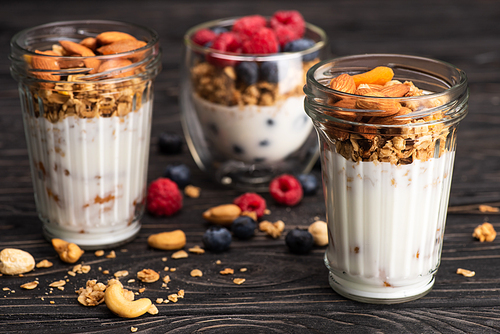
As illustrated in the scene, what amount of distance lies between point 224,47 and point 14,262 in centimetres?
71

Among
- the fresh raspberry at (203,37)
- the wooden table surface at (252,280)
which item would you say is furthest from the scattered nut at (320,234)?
the fresh raspberry at (203,37)

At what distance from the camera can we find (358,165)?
3.06 ft

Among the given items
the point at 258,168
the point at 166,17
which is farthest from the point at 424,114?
the point at 166,17

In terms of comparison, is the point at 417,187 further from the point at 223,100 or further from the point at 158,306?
the point at 223,100

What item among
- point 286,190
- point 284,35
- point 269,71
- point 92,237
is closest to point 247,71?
point 269,71

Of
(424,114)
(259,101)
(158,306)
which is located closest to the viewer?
(424,114)

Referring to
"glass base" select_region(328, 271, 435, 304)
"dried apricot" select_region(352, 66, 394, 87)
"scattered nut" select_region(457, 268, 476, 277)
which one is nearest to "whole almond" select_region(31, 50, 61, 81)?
"dried apricot" select_region(352, 66, 394, 87)

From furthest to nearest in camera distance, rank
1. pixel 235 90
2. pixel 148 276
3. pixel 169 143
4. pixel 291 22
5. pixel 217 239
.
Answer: pixel 169 143
pixel 291 22
pixel 235 90
pixel 217 239
pixel 148 276

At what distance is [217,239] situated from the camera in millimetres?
1206

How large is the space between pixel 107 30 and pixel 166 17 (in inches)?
71.4

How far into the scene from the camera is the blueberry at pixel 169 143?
5.65ft

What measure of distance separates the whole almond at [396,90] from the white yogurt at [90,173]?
52 cm

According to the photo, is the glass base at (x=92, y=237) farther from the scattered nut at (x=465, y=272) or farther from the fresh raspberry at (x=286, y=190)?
the scattered nut at (x=465, y=272)

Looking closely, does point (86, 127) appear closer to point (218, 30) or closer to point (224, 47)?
point (224, 47)
